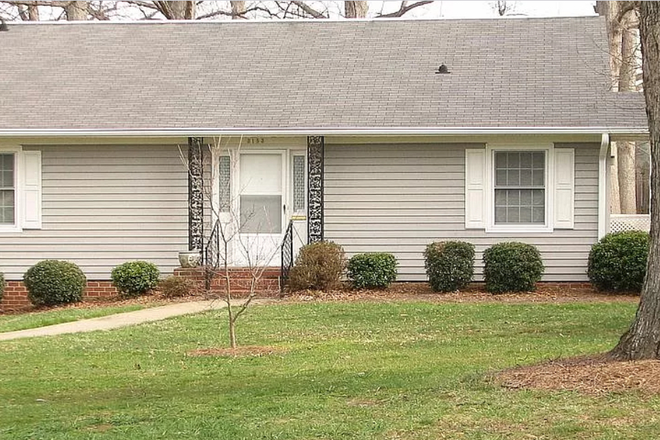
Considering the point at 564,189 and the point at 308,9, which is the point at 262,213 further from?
the point at 308,9

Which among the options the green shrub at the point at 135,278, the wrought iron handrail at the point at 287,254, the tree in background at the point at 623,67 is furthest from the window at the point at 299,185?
the tree in background at the point at 623,67

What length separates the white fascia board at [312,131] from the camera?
1783 cm

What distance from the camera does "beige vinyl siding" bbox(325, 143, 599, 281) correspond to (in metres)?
18.5

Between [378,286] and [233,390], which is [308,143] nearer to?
[378,286]

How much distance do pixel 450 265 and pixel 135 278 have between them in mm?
Result: 5178

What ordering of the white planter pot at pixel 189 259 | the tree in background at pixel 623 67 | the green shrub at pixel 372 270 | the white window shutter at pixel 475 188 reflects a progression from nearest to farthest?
the green shrub at pixel 372 270 < the white planter pot at pixel 189 259 < the white window shutter at pixel 475 188 < the tree in background at pixel 623 67

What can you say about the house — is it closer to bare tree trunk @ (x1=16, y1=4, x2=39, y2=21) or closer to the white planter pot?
the white planter pot

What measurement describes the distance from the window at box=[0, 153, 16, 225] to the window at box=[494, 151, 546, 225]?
8.38 meters

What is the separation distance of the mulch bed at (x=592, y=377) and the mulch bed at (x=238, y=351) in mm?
3211

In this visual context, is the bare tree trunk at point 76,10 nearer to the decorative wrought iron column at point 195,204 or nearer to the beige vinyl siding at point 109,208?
the beige vinyl siding at point 109,208

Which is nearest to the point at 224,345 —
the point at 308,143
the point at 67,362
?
the point at 67,362

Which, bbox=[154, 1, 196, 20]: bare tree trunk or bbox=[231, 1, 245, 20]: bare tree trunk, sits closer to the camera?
bbox=[154, 1, 196, 20]: bare tree trunk

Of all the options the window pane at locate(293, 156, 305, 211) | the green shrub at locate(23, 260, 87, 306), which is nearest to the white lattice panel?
the window pane at locate(293, 156, 305, 211)

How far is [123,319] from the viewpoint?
15.4 metres
